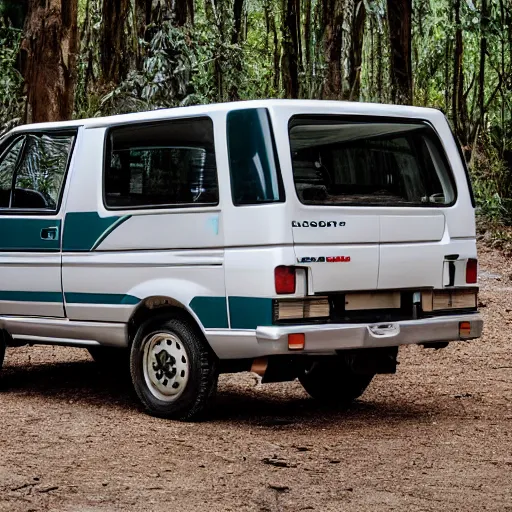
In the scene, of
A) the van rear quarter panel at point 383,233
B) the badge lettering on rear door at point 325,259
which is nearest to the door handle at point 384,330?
the van rear quarter panel at point 383,233

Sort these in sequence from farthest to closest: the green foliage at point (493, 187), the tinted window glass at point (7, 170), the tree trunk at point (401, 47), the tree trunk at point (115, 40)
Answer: the tree trunk at point (401, 47) → the green foliage at point (493, 187) → the tree trunk at point (115, 40) → the tinted window glass at point (7, 170)

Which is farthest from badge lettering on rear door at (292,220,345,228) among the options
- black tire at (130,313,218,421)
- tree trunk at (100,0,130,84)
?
tree trunk at (100,0,130,84)

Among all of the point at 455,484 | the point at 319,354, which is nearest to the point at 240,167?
the point at 319,354

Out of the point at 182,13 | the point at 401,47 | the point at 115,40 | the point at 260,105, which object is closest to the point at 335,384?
the point at 260,105

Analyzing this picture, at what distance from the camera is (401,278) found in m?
8.04

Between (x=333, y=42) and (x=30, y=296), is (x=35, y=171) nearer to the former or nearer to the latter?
(x=30, y=296)

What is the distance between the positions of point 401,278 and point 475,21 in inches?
497

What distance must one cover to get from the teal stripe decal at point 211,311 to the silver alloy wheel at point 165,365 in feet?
1.07

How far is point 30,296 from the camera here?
9055 mm

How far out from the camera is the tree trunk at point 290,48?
69.7 ft

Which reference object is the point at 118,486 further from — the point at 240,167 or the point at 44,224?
the point at 44,224

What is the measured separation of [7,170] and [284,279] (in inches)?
112

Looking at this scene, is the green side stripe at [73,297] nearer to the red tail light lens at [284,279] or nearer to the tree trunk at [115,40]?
the red tail light lens at [284,279]

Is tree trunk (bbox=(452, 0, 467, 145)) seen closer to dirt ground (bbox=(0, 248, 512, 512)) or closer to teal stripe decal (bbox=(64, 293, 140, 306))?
dirt ground (bbox=(0, 248, 512, 512))
